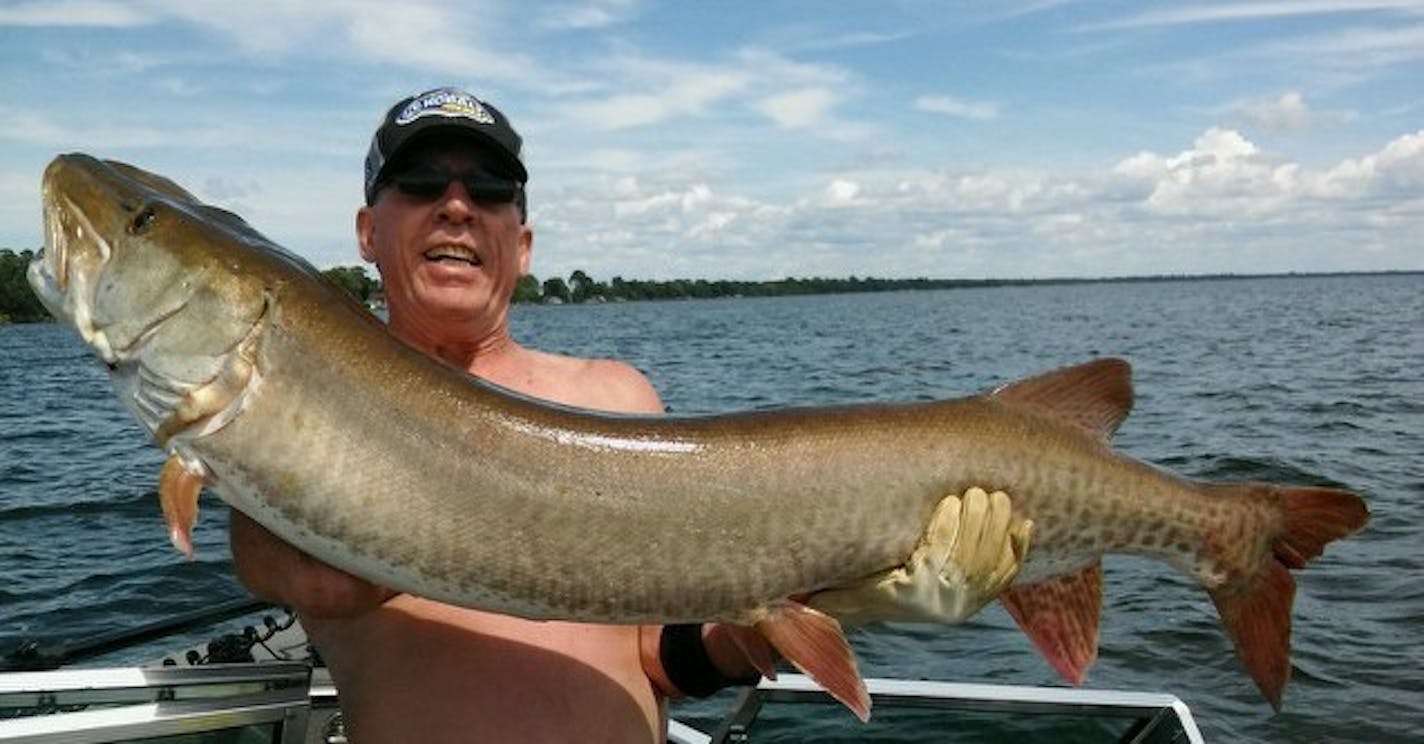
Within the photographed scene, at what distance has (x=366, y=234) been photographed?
388 centimetres

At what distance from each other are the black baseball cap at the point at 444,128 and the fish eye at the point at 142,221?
0.87 metres

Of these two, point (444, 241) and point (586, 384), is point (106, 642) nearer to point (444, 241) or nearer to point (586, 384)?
point (586, 384)

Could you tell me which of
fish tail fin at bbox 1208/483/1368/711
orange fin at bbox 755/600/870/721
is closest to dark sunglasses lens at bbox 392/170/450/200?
orange fin at bbox 755/600/870/721

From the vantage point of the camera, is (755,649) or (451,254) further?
(451,254)

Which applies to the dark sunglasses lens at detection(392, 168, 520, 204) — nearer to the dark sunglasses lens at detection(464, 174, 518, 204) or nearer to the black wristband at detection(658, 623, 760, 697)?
the dark sunglasses lens at detection(464, 174, 518, 204)

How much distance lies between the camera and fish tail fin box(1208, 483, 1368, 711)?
341cm

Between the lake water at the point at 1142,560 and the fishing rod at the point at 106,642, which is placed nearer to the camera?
the fishing rod at the point at 106,642

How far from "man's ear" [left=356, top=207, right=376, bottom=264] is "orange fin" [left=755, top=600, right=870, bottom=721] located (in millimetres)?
1739

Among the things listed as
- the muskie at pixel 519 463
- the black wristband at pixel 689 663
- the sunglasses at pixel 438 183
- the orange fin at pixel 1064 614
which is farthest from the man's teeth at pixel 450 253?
the orange fin at pixel 1064 614

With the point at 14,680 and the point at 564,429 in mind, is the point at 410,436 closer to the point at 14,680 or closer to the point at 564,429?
the point at 564,429

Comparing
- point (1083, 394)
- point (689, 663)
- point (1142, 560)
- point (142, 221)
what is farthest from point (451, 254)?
point (1142, 560)

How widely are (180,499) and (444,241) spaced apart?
47.7 inches

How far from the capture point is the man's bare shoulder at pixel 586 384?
398cm

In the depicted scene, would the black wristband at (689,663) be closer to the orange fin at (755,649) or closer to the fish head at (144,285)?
the orange fin at (755,649)
